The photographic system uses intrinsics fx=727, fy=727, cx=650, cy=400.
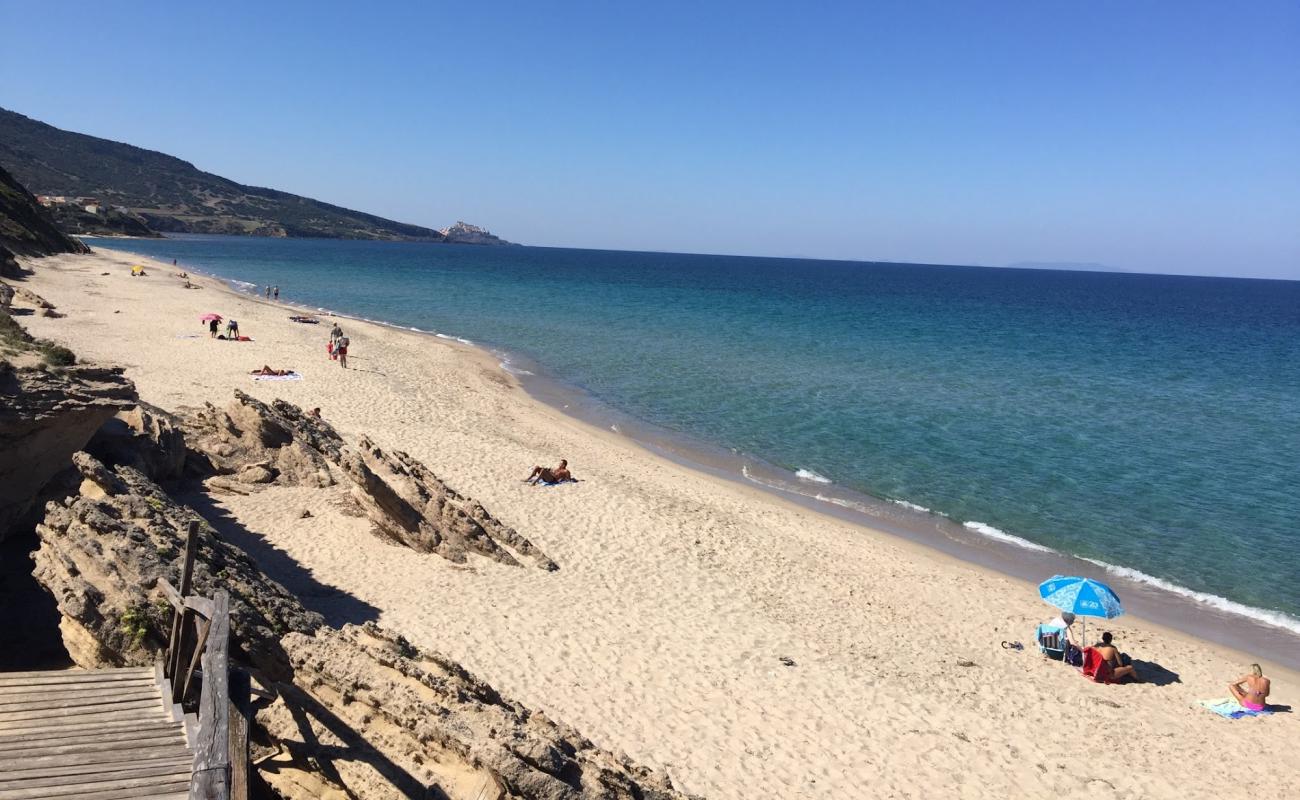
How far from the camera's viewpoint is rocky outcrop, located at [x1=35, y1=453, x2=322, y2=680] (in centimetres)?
648

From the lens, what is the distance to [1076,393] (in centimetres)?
3866

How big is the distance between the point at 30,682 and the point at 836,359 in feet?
143

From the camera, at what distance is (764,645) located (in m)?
11.6

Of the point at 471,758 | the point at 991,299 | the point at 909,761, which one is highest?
the point at 991,299

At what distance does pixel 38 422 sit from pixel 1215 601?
21972 mm

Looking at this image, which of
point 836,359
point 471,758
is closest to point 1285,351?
point 836,359

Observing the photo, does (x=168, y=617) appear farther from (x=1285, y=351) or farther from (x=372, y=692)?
(x=1285, y=351)

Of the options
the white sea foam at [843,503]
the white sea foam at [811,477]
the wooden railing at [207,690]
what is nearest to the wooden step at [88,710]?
the wooden railing at [207,690]

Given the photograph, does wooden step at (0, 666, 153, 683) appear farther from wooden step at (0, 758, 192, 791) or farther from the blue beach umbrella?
the blue beach umbrella

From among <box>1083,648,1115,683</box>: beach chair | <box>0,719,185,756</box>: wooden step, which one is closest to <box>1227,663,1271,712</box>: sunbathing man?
<box>1083,648,1115,683</box>: beach chair

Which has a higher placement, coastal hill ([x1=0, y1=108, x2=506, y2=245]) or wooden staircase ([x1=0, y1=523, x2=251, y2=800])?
coastal hill ([x1=0, y1=108, x2=506, y2=245])

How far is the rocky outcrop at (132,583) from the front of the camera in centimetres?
→ 648

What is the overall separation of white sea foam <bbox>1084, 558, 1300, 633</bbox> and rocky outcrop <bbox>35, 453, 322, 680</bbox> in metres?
17.8

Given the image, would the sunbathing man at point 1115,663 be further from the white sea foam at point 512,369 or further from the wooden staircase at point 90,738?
the white sea foam at point 512,369
